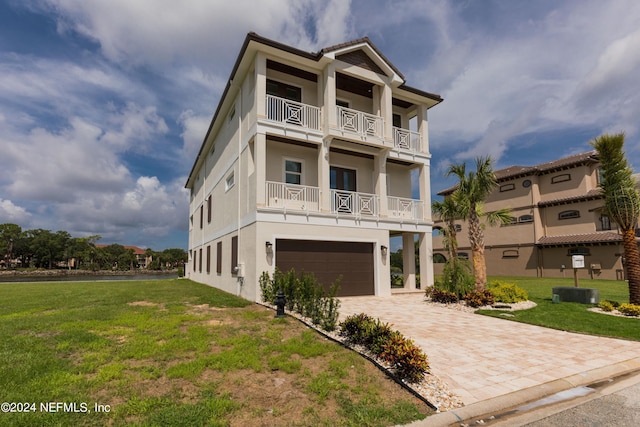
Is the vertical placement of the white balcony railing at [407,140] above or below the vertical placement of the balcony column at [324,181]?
above

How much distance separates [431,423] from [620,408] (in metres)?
2.65

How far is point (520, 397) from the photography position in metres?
4.37

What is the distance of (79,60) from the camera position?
11.3 metres

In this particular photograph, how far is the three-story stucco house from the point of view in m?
12.4

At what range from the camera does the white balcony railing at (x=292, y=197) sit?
41.4ft

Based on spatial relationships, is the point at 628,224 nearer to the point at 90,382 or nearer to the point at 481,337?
the point at 481,337

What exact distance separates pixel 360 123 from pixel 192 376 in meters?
A: 12.1

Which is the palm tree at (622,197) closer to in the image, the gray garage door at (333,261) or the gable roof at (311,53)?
the gable roof at (311,53)

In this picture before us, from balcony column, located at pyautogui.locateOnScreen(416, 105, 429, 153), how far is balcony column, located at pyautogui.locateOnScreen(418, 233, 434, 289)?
4.46 meters

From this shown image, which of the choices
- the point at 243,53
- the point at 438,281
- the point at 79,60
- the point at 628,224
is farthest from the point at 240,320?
the point at 628,224

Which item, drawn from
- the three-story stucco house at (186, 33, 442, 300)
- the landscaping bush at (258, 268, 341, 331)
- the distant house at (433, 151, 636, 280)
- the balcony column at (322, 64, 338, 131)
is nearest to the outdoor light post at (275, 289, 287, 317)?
the landscaping bush at (258, 268, 341, 331)

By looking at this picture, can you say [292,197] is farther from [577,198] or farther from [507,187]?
[507,187]

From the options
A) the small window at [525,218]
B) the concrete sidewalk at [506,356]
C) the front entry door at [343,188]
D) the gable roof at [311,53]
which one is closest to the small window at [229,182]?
the gable roof at [311,53]

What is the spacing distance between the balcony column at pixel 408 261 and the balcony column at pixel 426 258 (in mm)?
487
